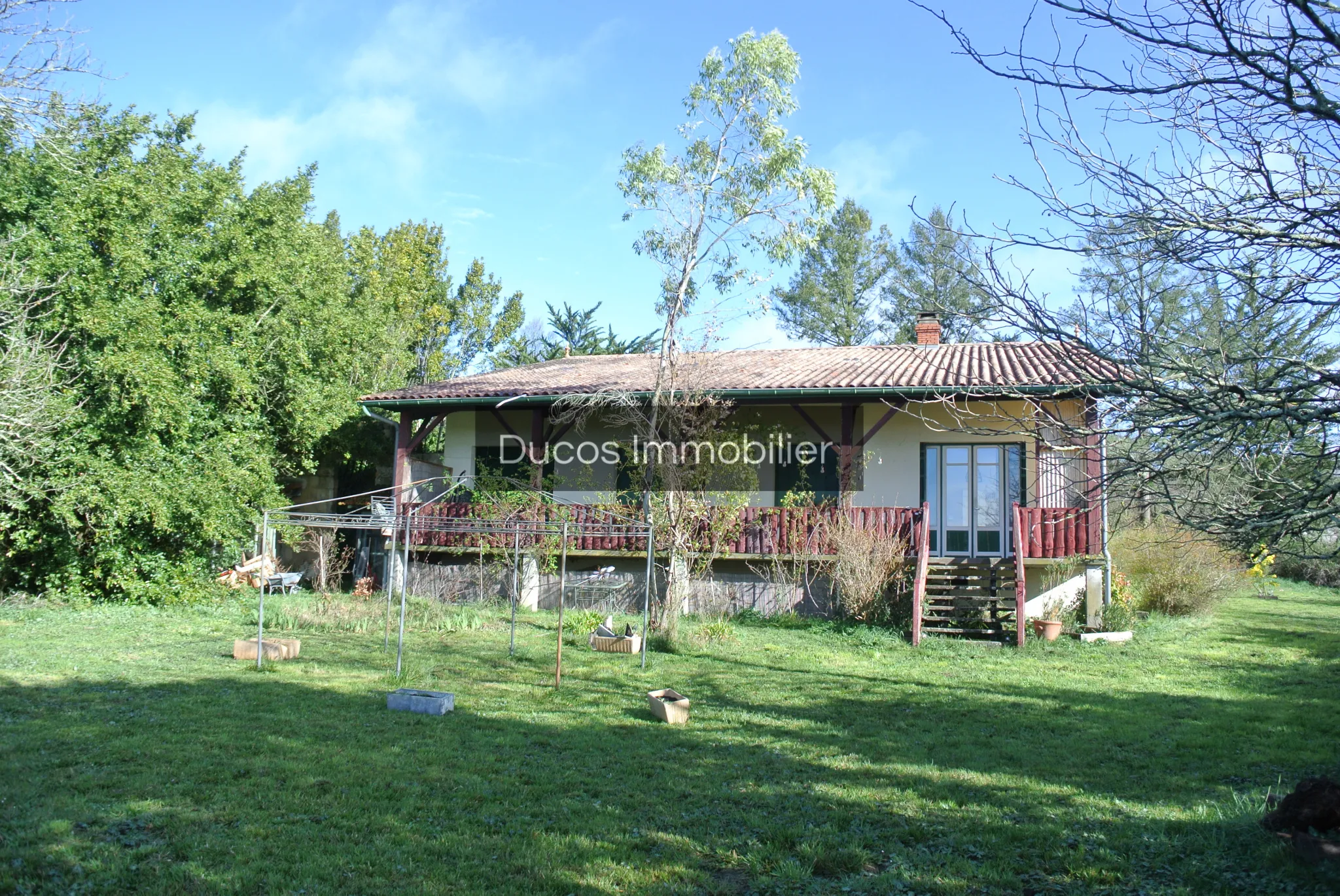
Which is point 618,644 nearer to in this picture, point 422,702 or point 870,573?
point 422,702

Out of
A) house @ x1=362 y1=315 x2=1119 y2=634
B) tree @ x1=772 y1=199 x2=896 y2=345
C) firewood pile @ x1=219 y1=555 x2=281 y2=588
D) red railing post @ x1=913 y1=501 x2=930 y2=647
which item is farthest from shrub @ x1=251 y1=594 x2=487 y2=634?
tree @ x1=772 y1=199 x2=896 y2=345

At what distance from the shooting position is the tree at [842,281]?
111ft

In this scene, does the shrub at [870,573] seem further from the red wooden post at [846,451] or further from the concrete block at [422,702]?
the concrete block at [422,702]

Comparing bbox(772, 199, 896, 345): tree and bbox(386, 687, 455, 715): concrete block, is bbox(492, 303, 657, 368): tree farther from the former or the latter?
bbox(386, 687, 455, 715): concrete block

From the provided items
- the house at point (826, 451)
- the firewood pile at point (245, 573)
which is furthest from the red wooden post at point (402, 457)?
the firewood pile at point (245, 573)

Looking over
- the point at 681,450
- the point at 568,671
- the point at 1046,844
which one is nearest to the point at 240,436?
the point at 681,450

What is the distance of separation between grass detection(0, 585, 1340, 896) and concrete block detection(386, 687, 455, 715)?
14cm

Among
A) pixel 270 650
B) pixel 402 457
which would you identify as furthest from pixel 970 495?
pixel 270 650

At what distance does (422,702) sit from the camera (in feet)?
25.6

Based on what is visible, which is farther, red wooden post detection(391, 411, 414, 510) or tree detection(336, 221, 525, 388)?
tree detection(336, 221, 525, 388)

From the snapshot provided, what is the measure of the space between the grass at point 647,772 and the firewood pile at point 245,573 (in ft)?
17.5

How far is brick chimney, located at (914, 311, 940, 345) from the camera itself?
1958 centimetres

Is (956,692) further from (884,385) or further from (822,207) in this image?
(822,207)

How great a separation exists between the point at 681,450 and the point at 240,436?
8.08 m
